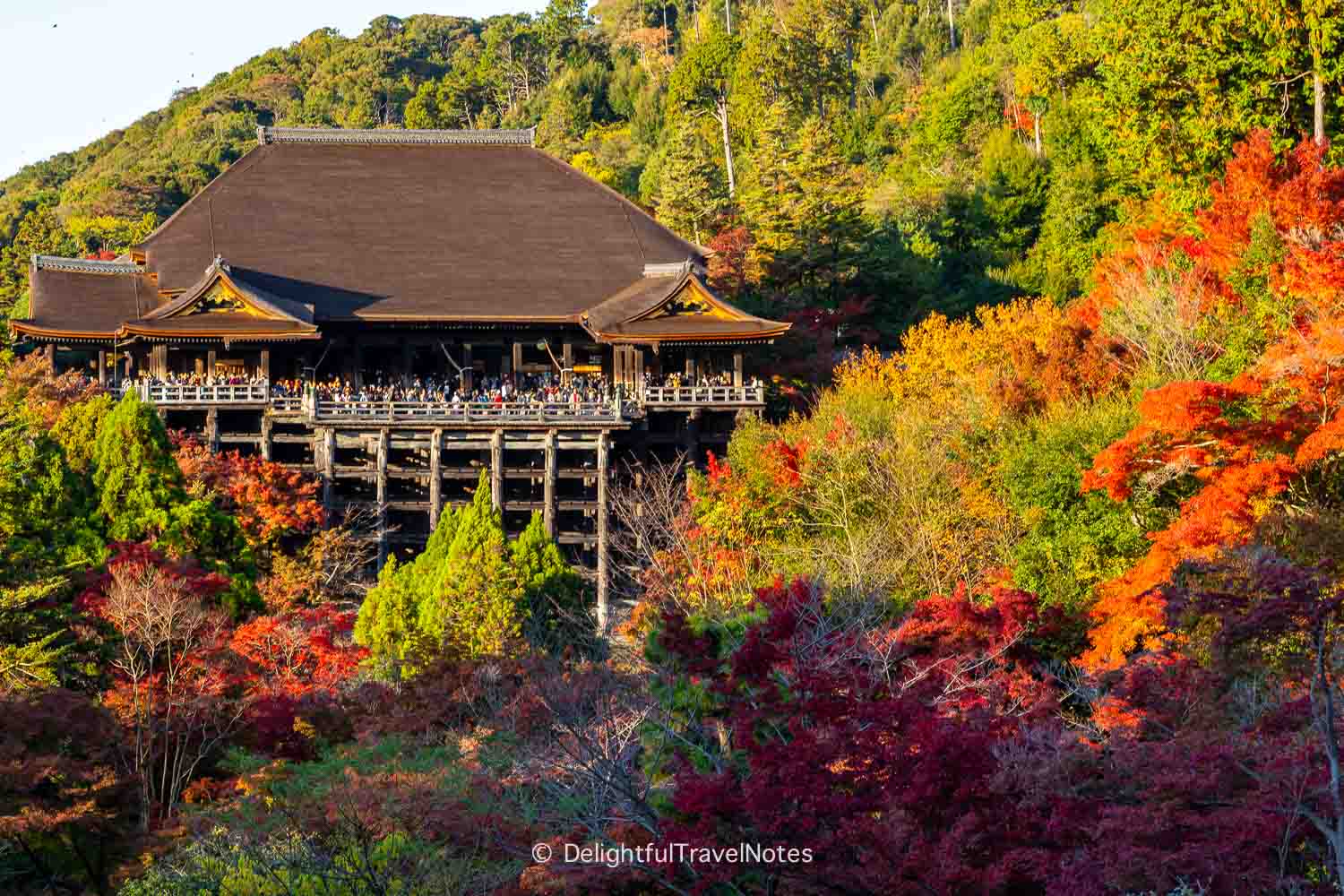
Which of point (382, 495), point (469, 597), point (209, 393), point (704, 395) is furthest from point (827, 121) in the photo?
point (469, 597)

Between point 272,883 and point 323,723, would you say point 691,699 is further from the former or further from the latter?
point 323,723

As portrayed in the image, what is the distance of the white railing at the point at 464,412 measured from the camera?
113 feet

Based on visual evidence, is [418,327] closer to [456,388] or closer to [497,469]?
[456,388]

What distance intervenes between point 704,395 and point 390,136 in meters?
13.8

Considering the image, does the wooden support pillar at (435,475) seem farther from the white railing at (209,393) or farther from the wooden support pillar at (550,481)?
the white railing at (209,393)

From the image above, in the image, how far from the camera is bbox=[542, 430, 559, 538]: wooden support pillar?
34.3 metres

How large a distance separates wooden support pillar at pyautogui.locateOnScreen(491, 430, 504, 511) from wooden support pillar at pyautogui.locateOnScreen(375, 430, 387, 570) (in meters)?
2.14

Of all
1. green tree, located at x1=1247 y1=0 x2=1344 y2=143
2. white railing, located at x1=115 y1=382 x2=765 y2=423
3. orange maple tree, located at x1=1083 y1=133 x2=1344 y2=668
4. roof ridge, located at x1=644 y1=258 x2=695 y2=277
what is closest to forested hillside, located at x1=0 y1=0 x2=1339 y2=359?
green tree, located at x1=1247 y1=0 x2=1344 y2=143

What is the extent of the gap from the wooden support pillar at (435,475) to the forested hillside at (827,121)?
8.60 metres

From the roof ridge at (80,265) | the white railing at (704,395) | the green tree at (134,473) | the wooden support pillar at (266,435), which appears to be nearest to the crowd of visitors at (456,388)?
the white railing at (704,395)

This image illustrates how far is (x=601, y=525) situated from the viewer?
33969mm

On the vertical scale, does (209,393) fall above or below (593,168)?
below

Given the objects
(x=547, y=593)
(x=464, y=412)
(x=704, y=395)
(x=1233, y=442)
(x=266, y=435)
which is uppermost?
(x=1233, y=442)

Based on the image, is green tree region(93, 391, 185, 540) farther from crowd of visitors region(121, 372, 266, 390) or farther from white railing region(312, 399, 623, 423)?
crowd of visitors region(121, 372, 266, 390)
